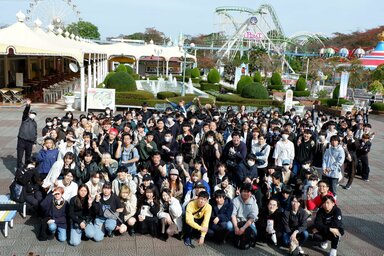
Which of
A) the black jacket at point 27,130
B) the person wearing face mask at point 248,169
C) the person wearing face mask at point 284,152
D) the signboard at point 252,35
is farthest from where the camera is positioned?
the signboard at point 252,35

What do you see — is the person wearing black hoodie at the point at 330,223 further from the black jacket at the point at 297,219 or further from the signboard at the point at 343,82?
the signboard at the point at 343,82

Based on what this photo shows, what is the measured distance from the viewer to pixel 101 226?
576cm

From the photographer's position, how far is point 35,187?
6.25 metres

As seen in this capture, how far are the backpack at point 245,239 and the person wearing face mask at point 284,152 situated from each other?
2215 millimetres

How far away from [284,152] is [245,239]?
8.19ft

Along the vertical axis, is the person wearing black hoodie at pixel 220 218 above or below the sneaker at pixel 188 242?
above

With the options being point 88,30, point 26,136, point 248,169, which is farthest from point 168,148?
point 88,30

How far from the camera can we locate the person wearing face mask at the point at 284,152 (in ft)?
24.9

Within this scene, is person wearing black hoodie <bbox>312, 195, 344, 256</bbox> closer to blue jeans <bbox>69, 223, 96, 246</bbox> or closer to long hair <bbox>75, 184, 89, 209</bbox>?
blue jeans <bbox>69, 223, 96, 246</bbox>

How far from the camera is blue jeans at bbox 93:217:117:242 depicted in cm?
568

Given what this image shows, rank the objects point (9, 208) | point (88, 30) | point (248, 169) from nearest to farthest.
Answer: point (9, 208) < point (248, 169) < point (88, 30)

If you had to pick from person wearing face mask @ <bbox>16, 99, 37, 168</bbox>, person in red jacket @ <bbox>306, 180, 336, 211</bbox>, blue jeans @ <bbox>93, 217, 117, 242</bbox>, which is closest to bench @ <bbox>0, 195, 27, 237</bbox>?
blue jeans @ <bbox>93, 217, 117, 242</bbox>

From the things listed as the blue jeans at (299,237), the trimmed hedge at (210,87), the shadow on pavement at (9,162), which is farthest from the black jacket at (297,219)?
the trimmed hedge at (210,87)

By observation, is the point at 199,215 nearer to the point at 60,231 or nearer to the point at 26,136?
the point at 60,231
